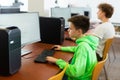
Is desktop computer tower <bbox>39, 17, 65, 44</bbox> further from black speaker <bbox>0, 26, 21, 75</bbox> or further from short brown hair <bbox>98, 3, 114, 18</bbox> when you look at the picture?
black speaker <bbox>0, 26, 21, 75</bbox>

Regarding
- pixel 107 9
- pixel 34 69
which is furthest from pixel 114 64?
pixel 34 69

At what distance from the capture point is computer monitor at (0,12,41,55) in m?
1.83

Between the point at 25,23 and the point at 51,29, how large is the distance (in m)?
0.57

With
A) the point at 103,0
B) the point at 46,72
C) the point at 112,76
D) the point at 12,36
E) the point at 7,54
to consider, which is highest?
the point at 103,0

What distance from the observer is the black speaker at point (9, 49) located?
1.38 meters

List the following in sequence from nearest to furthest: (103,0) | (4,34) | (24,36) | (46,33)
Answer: (4,34) → (24,36) → (46,33) → (103,0)

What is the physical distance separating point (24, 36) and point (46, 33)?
60 centimetres

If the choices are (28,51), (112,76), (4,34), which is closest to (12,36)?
(4,34)

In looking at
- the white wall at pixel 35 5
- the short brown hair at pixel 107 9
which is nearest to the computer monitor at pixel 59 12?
the white wall at pixel 35 5

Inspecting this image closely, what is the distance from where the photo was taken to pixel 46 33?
8.53 feet

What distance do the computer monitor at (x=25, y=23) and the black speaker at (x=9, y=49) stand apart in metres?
0.40

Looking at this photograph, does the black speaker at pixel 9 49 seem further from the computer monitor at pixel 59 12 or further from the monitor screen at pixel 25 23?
the computer monitor at pixel 59 12

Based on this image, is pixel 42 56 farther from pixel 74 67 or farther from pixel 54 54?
pixel 74 67

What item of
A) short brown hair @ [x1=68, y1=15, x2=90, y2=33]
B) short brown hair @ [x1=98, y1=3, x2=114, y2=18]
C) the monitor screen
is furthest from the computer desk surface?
short brown hair @ [x1=98, y1=3, x2=114, y2=18]
